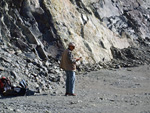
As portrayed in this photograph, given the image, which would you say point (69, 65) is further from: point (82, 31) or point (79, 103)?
point (82, 31)

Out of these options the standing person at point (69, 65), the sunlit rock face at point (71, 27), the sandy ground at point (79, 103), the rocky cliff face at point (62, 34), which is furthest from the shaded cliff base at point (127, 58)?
the standing person at point (69, 65)

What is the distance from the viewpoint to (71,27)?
55.8 feet

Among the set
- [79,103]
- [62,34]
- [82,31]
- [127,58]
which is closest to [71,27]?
[82,31]

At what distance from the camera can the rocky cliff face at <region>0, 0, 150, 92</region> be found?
12422 millimetres

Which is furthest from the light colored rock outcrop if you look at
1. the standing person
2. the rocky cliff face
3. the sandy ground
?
the standing person

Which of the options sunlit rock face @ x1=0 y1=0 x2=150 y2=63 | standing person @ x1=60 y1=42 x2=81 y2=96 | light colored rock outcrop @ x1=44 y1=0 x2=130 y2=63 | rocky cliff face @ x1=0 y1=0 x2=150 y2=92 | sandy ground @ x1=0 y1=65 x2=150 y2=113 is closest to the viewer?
sandy ground @ x1=0 y1=65 x2=150 y2=113

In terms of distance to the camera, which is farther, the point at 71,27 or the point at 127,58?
the point at 127,58

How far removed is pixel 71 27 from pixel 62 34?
4.46 feet

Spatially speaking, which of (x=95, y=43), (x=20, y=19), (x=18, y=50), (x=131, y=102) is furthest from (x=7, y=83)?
(x=95, y=43)

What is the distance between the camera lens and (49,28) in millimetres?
15531

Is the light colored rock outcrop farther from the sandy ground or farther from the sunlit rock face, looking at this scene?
the sandy ground

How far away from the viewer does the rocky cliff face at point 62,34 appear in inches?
489

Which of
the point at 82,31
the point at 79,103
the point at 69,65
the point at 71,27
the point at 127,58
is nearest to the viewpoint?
the point at 79,103

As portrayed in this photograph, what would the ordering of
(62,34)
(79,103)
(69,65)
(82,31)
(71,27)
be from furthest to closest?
(82,31) → (71,27) → (62,34) → (69,65) → (79,103)
